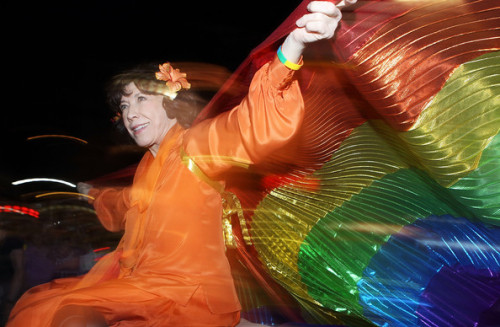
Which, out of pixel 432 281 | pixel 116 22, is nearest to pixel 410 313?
pixel 432 281

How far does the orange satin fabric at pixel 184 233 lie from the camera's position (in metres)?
1.04

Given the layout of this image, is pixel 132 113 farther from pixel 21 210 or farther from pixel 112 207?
pixel 21 210

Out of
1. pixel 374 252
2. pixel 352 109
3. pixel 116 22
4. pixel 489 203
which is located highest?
pixel 116 22

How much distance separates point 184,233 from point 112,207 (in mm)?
654

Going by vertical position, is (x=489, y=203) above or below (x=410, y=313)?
above

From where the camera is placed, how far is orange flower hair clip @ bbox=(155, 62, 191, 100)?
1.45 meters

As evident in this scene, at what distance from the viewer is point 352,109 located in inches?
47.0

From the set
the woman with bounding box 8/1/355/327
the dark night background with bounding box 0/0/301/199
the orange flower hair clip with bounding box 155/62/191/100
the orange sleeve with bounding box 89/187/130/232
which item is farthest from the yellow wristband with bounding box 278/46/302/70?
the orange sleeve with bounding box 89/187/130/232

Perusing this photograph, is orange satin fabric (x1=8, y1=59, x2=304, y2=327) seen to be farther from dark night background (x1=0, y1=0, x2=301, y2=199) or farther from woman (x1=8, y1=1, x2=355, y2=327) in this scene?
dark night background (x1=0, y1=0, x2=301, y2=199)

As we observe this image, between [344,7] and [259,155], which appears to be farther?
[259,155]

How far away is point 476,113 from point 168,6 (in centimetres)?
148

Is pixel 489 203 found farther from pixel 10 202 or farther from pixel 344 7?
pixel 10 202

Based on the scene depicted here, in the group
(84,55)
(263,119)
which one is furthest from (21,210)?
(263,119)

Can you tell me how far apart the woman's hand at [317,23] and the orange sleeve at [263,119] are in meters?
0.08
